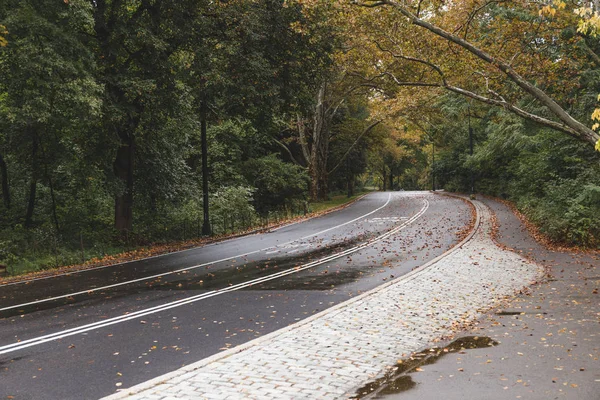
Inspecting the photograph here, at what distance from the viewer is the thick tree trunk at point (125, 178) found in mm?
20906

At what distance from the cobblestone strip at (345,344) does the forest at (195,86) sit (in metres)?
5.77

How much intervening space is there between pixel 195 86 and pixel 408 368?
1490cm

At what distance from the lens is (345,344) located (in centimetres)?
741

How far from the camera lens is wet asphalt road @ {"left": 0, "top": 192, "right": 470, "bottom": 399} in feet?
22.1

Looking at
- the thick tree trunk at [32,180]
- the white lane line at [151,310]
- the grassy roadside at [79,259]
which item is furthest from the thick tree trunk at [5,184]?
the white lane line at [151,310]

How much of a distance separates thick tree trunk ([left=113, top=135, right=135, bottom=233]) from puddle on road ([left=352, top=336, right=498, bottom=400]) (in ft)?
52.4

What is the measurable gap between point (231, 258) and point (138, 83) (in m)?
6.45

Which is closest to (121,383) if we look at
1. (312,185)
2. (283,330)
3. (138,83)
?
(283,330)

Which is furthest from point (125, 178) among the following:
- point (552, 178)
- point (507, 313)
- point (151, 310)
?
point (552, 178)

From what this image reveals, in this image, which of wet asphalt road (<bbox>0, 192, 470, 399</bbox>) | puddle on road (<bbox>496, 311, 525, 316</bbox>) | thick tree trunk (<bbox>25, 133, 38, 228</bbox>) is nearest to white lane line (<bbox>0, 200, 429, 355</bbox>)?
wet asphalt road (<bbox>0, 192, 470, 399</bbox>)

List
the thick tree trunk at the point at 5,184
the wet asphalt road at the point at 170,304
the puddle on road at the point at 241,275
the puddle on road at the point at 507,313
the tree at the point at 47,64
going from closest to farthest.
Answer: the wet asphalt road at the point at 170,304 < the puddle on road at the point at 507,313 < the puddle on road at the point at 241,275 < the tree at the point at 47,64 < the thick tree trunk at the point at 5,184

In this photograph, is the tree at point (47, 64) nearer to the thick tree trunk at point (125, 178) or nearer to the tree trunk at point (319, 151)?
the thick tree trunk at point (125, 178)

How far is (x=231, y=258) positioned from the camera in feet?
55.5

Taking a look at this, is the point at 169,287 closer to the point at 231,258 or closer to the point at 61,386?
the point at 231,258
